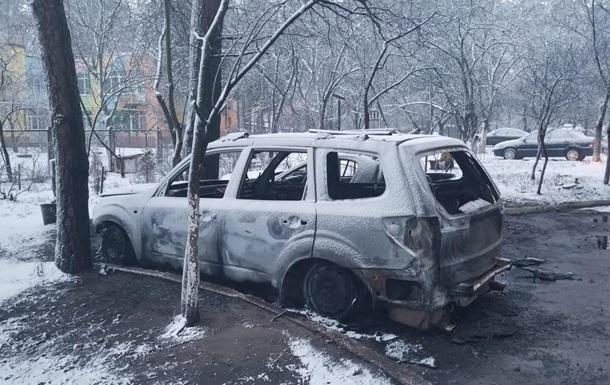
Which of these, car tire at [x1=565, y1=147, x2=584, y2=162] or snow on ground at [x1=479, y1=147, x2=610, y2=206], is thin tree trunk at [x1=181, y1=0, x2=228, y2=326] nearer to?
snow on ground at [x1=479, y1=147, x2=610, y2=206]

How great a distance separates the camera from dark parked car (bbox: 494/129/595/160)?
2248 centimetres

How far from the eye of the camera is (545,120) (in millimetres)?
13984

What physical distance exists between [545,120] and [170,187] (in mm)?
11675

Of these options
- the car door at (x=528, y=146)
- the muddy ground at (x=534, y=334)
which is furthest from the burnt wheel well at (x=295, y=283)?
the car door at (x=528, y=146)

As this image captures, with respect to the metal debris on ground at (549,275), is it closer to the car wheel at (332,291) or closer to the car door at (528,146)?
the car wheel at (332,291)

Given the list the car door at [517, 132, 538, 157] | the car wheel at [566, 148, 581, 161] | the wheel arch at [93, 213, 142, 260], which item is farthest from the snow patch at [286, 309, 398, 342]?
the car door at [517, 132, 538, 157]

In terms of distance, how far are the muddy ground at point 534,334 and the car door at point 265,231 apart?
3.54 ft

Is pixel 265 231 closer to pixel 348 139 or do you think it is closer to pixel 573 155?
pixel 348 139

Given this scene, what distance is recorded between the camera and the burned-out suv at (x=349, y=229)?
13.4 ft

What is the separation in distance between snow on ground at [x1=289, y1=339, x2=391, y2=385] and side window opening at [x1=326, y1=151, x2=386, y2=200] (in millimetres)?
1439

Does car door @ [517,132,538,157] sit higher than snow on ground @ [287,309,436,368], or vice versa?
car door @ [517,132,538,157]

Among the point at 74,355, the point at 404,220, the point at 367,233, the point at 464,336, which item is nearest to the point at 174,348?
the point at 74,355

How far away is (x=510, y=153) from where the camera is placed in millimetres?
24609

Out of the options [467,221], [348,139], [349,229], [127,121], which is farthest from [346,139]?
[127,121]
